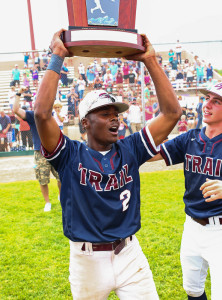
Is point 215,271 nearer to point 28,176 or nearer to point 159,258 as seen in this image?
point 159,258

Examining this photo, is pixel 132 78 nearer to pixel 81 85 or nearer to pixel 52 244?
pixel 81 85

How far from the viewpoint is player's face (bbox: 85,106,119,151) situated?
215cm

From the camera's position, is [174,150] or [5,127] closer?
[174,150]

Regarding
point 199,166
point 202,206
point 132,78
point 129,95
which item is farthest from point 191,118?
point 202,206

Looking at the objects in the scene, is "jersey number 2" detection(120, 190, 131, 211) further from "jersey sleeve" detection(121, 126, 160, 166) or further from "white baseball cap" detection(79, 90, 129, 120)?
"white baseball cap" detection(79, 90, 129, 120)

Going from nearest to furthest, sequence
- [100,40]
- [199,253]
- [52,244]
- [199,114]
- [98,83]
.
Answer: [100,40]
[199,253]
[52,244]
[199,114]
[98,83]

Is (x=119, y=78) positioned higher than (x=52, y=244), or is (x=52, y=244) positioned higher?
(x=119, y=78)

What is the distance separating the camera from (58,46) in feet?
6.09

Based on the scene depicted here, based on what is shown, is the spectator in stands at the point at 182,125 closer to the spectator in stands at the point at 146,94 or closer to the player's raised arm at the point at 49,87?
the spectator in stands at the point at 146,94

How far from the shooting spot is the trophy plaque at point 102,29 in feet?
5.94

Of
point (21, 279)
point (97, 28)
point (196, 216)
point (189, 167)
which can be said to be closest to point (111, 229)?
point (196, 216)

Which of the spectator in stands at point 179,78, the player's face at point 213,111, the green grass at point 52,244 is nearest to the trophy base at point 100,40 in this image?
the player's face at point 213,111

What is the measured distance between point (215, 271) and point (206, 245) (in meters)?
0.22

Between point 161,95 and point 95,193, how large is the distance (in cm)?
83
